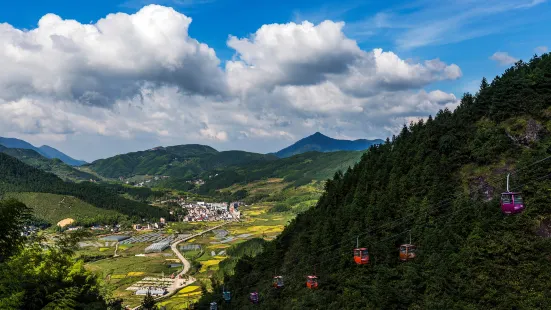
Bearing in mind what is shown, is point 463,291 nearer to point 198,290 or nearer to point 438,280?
point 438,280

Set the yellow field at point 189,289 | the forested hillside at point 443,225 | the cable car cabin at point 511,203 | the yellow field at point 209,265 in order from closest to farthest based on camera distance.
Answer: the cable car cabin at point 511,203
the forested hillside at point 443,225
the yellow field at point 189,289
the yellow field at point 209,265

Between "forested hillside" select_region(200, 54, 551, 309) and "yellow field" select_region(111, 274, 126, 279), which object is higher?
"forested hillside" select_region(200, 54, 551, 309)

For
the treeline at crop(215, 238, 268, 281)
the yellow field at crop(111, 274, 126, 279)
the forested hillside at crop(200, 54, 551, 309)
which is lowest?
the yellow field at crop(111, 274, 126, 279)

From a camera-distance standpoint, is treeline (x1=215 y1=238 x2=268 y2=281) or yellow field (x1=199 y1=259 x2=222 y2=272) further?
yellow field (x1=199 y1=259 x2=222 y2=272)

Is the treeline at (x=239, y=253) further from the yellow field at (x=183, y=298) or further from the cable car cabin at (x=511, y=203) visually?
the cable car cabin at (x=511, y=203)

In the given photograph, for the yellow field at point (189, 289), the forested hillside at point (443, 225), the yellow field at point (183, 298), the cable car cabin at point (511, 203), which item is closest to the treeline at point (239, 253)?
the yellow field at point (189, 289)

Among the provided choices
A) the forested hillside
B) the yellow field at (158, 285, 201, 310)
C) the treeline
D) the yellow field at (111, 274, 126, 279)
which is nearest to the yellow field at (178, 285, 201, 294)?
→ the yellow field at (158, 285, 201, 310)

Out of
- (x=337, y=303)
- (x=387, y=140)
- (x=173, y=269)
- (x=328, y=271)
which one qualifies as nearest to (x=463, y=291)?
(x=337, y=303)

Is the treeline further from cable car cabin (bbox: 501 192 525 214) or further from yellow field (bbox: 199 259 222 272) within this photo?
cable car cabin (bbox: 501 192 525 214)
